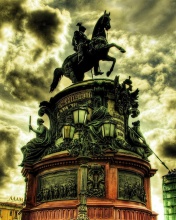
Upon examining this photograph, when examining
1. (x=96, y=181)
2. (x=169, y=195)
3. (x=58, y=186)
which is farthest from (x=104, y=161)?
(x=169, y=195)

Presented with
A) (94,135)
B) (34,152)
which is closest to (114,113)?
(94,135)

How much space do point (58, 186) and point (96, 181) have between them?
80.8 inches

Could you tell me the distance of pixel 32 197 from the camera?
1691cm

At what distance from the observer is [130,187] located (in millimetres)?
15492

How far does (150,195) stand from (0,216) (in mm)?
43112

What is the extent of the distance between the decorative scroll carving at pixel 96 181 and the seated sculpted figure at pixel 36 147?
4216mm

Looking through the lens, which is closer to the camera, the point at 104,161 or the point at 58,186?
the point at 104,161

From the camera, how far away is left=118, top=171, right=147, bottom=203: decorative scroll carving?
15.2 m

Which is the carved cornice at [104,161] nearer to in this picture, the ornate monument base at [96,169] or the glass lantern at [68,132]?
the ornate monument base at [96,169]

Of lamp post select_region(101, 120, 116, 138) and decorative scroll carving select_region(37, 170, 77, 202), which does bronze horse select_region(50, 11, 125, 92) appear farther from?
lamp post select_region(101, 120, 116, 138)

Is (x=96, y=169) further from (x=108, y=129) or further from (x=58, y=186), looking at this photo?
(x=108, y=129)

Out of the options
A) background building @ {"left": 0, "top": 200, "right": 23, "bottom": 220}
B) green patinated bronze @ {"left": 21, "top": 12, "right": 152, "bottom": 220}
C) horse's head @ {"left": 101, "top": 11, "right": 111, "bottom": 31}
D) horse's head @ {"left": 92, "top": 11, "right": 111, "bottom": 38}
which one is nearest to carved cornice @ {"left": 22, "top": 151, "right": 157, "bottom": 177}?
green patinated bronze @ {"left": 21, "top": 12, "right": 152, "bottom": 220}

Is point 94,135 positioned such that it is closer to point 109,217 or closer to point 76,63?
point 109,217

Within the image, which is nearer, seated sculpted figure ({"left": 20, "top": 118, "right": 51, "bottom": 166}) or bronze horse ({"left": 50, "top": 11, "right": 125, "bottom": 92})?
seated sculpted figure ({"left": 20, "top": 118, "right": 51, "bottom": 166})
